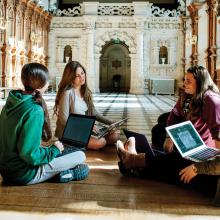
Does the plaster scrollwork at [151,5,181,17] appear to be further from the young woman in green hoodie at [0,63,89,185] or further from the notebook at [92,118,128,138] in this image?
the young woman in green hoodie at [0,63,89,185]

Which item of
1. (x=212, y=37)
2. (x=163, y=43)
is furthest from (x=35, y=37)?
(x=212, y=37)

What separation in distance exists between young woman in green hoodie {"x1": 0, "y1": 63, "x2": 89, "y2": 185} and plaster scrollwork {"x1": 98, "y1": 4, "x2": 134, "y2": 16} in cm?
2001

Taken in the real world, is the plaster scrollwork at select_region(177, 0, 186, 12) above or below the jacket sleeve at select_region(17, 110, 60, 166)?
above

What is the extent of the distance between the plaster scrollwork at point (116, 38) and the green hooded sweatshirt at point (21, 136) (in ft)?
65.1

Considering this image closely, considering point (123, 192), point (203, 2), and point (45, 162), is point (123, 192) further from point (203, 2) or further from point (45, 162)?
point (203, 2)

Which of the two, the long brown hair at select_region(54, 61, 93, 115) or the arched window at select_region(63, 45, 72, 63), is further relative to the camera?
the arched window at select_region(63, 45, 72, 63)

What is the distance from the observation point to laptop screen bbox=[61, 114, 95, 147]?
3.65 metres

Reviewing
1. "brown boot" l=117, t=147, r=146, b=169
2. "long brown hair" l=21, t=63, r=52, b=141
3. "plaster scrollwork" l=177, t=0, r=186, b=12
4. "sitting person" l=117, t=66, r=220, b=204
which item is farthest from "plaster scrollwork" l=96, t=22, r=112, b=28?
"long brown hair" l=21, t=63, r=52, b=141

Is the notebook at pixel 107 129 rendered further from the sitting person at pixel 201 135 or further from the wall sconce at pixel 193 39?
the wall sconce at pixel 193 39

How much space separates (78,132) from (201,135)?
112cm

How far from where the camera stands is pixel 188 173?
2.96m

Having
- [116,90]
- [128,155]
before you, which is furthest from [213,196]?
[116,90]

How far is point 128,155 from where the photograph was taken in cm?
343

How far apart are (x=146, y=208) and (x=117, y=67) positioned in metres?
23.6
